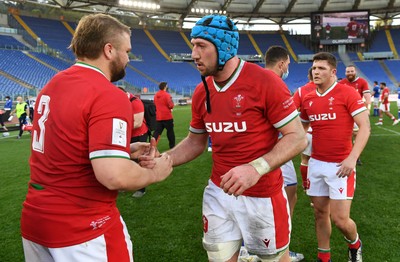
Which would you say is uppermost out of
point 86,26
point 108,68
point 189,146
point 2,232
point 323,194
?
point 86,26

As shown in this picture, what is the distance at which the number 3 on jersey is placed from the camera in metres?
1.81

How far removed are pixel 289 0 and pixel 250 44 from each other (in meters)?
11.1

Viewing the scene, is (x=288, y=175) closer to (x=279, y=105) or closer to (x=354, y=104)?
(x=354, y=104)

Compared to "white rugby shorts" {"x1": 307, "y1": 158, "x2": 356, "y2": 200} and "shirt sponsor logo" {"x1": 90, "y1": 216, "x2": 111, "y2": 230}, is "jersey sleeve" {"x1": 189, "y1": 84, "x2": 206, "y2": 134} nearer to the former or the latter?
"shirt sponsor logo" {"x1": 90, "y1": 216, "x2": 111, "y2": 230}

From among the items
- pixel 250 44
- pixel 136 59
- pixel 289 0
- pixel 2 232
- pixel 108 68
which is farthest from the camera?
pixel 250 44

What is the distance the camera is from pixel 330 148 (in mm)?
3652

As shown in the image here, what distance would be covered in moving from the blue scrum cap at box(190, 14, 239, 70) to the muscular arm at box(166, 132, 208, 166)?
2.57 feet

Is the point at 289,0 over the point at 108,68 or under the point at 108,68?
over

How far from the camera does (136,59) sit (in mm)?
42969

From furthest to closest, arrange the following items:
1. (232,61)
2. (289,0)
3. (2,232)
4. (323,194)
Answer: (289,0) < (2,232) < (323,194) < (232,61)

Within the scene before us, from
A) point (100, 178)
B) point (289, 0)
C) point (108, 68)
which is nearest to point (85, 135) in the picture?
point (100, 178)

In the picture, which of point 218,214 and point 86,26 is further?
point 218,214

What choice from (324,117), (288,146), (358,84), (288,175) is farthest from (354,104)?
(358,84)

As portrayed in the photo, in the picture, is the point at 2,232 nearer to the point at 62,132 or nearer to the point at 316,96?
the point at 62,132
